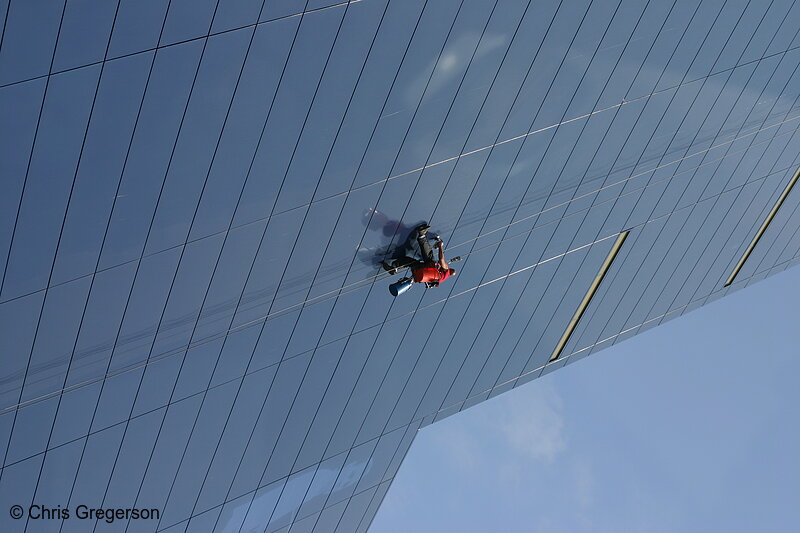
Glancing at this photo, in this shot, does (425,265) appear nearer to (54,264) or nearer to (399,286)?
(399,286)

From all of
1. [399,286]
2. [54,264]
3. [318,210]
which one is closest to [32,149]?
[54,264]

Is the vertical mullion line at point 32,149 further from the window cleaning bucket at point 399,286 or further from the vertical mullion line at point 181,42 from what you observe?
the window cleaning bucket at point 399,286

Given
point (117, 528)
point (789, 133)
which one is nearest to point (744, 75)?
point (789, 133)

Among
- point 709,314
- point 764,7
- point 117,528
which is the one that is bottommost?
point 117,528

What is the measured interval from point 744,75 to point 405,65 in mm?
7775

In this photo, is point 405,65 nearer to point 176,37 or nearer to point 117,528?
point 176,37

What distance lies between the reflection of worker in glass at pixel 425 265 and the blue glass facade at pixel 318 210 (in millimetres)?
392

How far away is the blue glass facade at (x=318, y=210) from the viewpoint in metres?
11.0

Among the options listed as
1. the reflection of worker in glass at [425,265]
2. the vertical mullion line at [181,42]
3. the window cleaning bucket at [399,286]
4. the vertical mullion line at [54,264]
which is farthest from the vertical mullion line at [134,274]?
the reflection of worker in glass at [425,265]

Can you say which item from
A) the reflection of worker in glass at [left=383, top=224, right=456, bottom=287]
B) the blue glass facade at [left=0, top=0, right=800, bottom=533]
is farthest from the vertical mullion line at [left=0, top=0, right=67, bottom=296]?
the reflection of worker in glass at [left=383, top=224, right=456, bottom=287]

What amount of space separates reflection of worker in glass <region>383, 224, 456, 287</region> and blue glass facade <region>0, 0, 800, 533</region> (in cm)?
39

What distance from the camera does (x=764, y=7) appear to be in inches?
646

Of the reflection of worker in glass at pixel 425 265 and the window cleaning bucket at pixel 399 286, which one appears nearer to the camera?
the reflection of worker in glass at pixel 425 265

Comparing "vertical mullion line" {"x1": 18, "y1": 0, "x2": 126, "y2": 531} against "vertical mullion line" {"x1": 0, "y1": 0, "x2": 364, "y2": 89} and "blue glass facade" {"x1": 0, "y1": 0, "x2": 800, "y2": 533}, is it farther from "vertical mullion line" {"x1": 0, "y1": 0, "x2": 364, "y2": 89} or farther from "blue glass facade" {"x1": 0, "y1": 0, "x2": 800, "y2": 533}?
"vertical mullion line" {"x1": 0, "y1": 0, "x2": 364, "y2": 89}
